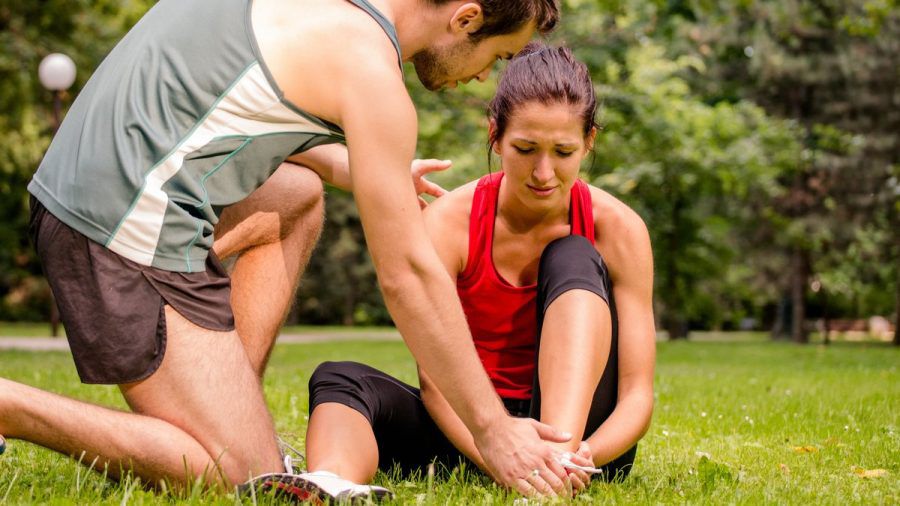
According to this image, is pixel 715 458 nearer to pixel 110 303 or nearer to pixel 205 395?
pixel 205 395

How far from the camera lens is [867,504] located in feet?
8.51

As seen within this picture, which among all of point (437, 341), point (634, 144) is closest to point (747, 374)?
point (634, 144)

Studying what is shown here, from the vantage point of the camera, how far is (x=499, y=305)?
3184 millimetres

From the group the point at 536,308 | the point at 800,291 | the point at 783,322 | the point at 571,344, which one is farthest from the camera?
the point at 783,322

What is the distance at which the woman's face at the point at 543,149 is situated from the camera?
117 inches

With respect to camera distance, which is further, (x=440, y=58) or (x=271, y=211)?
(x=271, y=211)

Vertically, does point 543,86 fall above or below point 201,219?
above

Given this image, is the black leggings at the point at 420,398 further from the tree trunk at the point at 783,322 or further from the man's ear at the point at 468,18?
the tree trunk at the point at 783,322

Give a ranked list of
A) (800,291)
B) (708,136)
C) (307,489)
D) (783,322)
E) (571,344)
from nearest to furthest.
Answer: (307,489) → (571,344) → (708,136) → (800,291) → (783,322)

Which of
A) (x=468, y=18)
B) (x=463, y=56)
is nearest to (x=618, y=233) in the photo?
(x=463, y=56)

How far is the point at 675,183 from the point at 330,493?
51.3 feet

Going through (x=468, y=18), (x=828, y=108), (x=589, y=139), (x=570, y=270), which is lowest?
(x=570, y=270)

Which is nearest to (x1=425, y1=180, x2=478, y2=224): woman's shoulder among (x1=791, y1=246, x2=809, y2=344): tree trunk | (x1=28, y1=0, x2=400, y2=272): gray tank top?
(x1=28, y1=0, x2=400, y2=272): gray tank top

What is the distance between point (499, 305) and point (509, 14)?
1.02m
